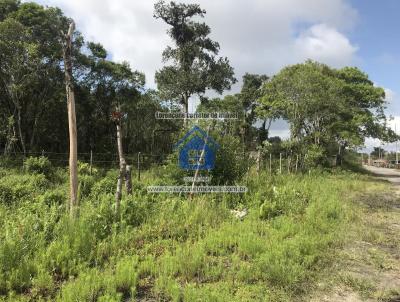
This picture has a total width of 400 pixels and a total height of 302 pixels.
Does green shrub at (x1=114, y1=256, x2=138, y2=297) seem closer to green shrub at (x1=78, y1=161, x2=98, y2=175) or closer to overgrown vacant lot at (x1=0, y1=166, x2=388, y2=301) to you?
overgrown vacant lot at (x1=0, y1=166, x2=388, y2=301)

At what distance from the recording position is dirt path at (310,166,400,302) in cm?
435

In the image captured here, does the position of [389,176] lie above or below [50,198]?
below

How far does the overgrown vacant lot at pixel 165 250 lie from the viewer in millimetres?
4160

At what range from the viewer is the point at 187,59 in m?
21.6

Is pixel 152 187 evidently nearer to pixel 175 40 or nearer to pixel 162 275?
pixel 162 275

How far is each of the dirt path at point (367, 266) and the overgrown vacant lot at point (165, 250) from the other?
0.19 meters

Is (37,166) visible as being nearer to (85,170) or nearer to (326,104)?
(85,170)

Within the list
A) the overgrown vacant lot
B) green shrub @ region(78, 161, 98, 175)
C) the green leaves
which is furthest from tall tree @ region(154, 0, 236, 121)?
the overgrown vacant lot

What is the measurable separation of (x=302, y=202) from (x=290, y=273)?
4418 mm

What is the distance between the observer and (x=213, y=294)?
3.94 metres

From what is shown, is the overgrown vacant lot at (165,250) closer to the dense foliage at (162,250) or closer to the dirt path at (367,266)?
the dense foliage at (162,250)

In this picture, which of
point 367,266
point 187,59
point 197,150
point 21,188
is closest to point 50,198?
point 21,188

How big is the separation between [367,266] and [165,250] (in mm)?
2895

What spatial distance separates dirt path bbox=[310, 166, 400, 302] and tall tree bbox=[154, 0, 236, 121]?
14560 mm
